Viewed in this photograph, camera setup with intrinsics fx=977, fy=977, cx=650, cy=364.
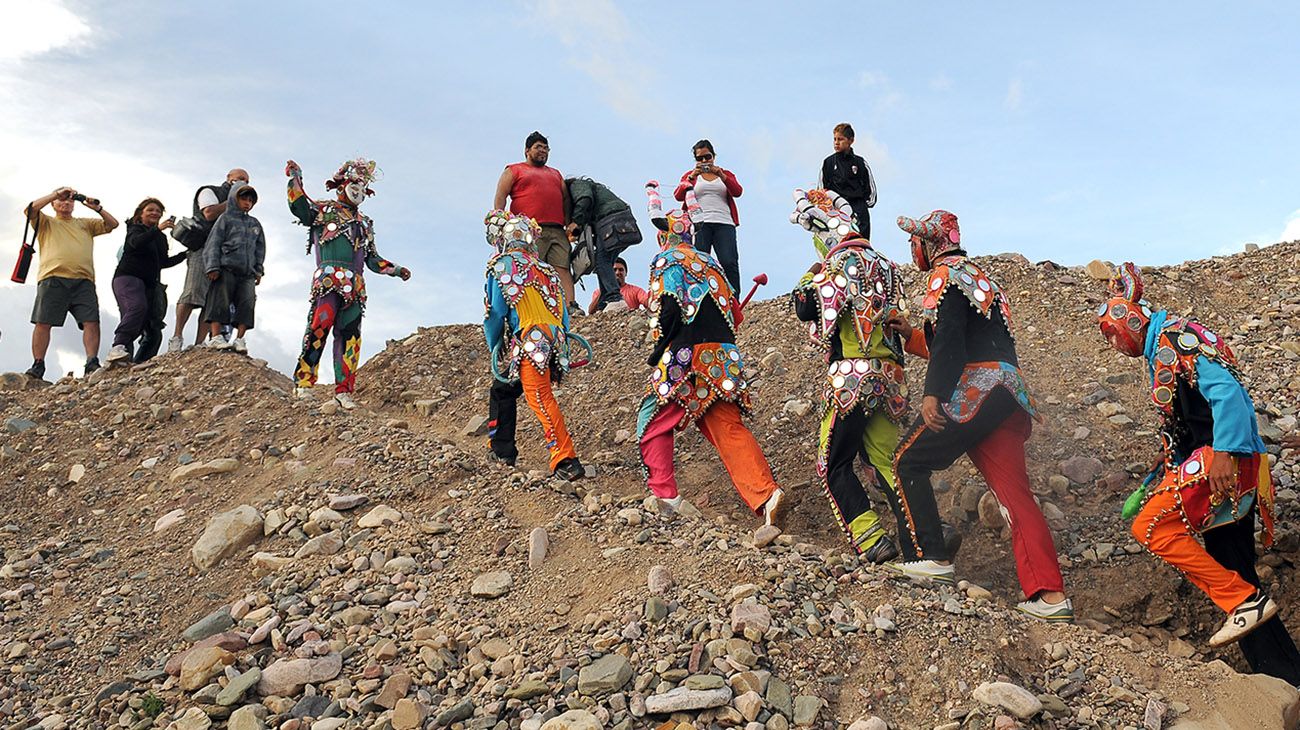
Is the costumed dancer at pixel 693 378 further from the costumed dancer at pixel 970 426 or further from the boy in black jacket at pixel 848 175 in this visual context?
the boy in black jacket at pixel 848 175

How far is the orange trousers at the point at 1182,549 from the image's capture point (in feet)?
14.2

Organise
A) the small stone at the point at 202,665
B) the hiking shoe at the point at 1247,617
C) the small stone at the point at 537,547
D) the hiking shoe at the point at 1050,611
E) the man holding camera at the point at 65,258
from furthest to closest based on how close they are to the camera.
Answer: the man holding camera at the point at 65,258, the small stone at the point at 537,547, the hiking shoe at the point at 1050,611, the small stone at the point at 202,665, the hiking shoe at the point at 1247,617

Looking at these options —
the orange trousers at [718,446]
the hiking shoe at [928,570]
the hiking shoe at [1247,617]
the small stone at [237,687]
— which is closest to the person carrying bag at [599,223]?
the orange trousers at [718,446]

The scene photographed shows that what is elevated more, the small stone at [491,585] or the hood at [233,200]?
the hood at [233,200]

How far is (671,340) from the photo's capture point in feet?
19.3

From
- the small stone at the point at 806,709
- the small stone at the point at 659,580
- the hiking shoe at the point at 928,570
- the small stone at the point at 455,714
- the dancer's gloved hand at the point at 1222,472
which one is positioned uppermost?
the dancer's gloved hand at the point at 1222,472

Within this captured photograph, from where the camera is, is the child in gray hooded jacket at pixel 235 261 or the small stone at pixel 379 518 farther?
the child in gray hooded jacket at pixel 235 261

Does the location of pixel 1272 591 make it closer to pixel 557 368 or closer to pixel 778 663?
pixel 778 663

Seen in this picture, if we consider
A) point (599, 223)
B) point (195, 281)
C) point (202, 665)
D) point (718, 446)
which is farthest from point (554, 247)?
point (202, 665)

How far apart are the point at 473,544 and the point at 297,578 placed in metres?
0.95

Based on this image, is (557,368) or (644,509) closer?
(644,509)

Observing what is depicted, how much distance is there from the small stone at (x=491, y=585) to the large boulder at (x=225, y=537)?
1.76 m

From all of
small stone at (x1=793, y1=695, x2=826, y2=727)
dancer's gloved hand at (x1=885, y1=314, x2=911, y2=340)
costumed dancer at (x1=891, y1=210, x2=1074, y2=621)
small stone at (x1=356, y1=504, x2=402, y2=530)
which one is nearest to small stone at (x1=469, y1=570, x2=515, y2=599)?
small stone at (x1=356, y1=504, x2=402, y2=530)

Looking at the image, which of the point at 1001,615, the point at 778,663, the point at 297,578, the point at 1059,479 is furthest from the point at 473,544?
the point at 1059,479
